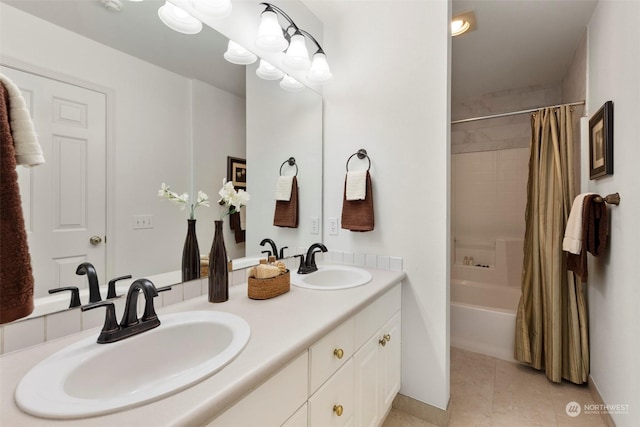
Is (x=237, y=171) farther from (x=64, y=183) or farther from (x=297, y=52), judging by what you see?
(x=297, y=52)

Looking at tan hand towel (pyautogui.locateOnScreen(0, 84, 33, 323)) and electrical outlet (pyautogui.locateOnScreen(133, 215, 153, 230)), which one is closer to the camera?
tan hand towel (pyautogui.locateOnScreen(0, 84, 33, 323))

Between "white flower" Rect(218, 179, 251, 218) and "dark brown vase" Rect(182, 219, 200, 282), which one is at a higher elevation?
"white flower" Rect(218, 179, 251, 218)

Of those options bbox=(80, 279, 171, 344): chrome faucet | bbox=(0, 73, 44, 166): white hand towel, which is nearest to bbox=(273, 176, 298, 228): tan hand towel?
bbox=(80, 279, 171, 344): chrome faucet

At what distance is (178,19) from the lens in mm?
1176

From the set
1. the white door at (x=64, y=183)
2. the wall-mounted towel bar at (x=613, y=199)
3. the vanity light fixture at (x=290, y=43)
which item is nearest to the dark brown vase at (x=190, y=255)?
the white door at (x=64, y=183)

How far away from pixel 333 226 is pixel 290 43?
A: 1144 millimetres

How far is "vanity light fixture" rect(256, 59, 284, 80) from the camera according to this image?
5.10ft

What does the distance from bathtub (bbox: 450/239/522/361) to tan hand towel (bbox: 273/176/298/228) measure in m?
1.62

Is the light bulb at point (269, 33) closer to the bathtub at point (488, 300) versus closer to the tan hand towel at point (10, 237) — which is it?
the tan hand towel at point (10, 237)

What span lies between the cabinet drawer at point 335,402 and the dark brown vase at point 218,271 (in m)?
0.51

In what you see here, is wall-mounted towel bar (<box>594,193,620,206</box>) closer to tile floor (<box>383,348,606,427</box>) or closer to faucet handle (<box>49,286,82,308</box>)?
tile floor (<box>383,348,606,427</box>)

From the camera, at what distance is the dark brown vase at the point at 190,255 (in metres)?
1.16

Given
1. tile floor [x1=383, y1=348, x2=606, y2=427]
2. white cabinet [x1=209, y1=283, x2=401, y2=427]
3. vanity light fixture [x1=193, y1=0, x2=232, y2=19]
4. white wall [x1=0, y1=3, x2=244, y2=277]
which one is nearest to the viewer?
white cabinet [x1=209, y1=283, x2=401, y2=427]

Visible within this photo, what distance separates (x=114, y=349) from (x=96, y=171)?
553mm
